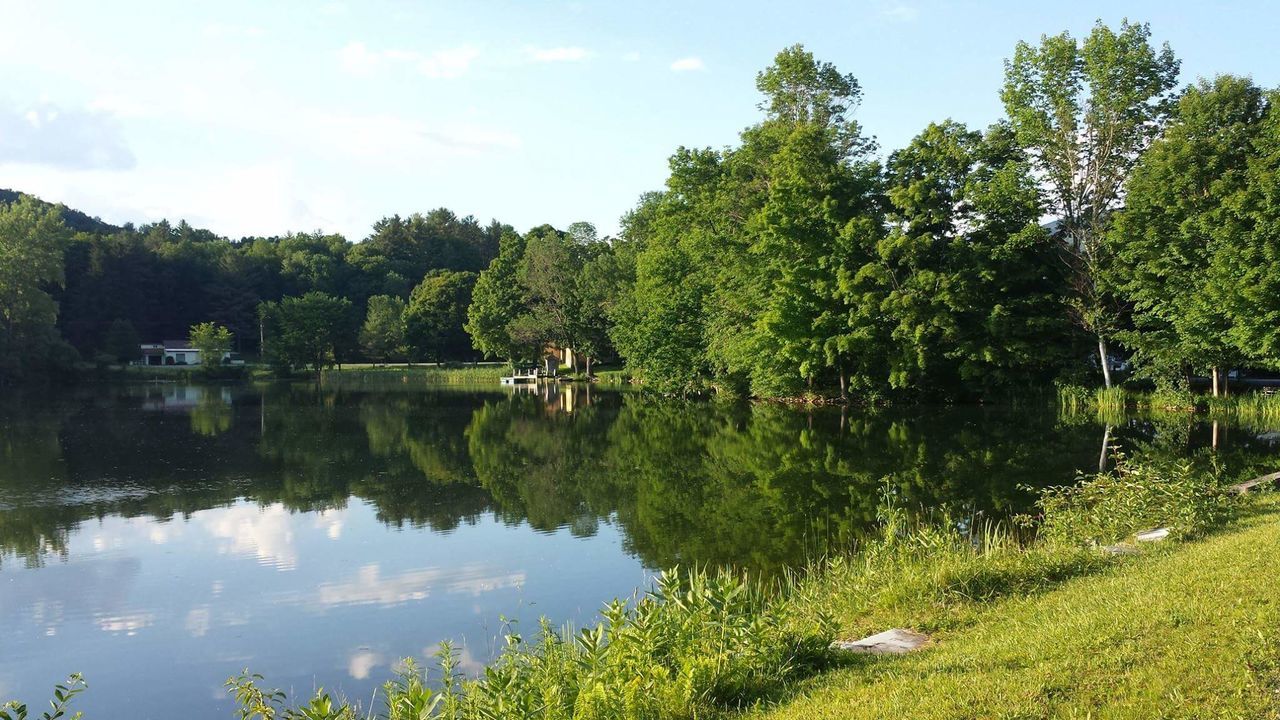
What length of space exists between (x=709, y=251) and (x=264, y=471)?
77.5ft

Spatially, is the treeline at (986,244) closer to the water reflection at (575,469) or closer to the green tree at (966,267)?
the green tree at (966,267)

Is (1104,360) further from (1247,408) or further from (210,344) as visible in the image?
(210,344)

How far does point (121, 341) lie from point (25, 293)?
12813 millimetres

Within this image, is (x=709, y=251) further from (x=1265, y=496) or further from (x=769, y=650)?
(x=769, y=650)

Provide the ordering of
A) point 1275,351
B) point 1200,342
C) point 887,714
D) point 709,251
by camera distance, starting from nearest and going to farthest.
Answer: point 887,714 → point 1275,351 → point 1200,342 → point 709,251

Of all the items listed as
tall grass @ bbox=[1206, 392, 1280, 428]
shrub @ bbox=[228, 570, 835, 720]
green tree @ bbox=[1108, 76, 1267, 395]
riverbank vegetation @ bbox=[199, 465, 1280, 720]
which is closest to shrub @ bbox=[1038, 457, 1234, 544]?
riverbank vegetation @ bbox=[199, 465, 1280, 720]

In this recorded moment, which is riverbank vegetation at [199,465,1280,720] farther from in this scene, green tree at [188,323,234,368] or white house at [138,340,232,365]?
white house at [138,340,232,365]

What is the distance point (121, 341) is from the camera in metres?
72.2

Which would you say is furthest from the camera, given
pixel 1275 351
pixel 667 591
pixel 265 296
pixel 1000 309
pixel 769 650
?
pixel 265 296

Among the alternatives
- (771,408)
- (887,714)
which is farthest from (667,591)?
(771,408)

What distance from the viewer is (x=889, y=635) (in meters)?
6.20

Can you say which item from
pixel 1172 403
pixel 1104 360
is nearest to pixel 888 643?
pixel 1172 403

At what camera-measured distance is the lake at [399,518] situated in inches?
325

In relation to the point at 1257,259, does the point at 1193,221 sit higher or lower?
higher
